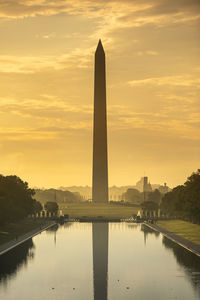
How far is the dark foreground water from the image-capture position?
36844 millimetres

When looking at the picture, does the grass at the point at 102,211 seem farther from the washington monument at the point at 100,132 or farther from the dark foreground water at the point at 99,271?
the dark foreground water at the point at 99,271

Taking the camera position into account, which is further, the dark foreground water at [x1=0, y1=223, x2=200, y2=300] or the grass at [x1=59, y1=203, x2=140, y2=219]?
the grass at [x1=59, y1=203, x2=140, y2=219]

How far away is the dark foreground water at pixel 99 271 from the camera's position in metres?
36.8

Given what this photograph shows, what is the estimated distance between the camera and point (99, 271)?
153 feet

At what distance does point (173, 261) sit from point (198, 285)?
1391cm

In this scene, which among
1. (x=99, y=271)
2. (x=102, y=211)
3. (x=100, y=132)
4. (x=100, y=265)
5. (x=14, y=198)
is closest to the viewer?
(x=99, y=271)

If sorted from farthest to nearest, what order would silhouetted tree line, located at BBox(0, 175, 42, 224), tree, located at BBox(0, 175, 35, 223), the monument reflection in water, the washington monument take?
1. the washington monument
2. tree, located at BBox(0, 175, 35, 223)
3. silhouetted tree line, located at BBox(0, 175, 42, 224)
4. the monument reflection in water

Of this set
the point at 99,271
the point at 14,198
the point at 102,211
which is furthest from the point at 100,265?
the point at 102,211

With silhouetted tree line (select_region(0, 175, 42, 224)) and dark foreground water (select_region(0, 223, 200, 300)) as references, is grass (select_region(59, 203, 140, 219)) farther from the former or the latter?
dark foreground water (select_region(0, 223, 200, 300))

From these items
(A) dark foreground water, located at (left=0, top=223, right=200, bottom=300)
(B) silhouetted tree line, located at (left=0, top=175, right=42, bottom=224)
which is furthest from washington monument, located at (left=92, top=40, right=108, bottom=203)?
(A) dark foreground water, located at (left=0, top=223, right=200, bottom=300)

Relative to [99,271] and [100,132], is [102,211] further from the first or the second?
[99,271]

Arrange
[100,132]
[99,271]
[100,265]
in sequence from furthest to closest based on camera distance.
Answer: [100,132]
[100,265]
[99,271]

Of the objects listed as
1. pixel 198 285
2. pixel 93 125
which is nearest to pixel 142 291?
pixel 198 285

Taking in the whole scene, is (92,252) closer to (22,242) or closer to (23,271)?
(22,242)
